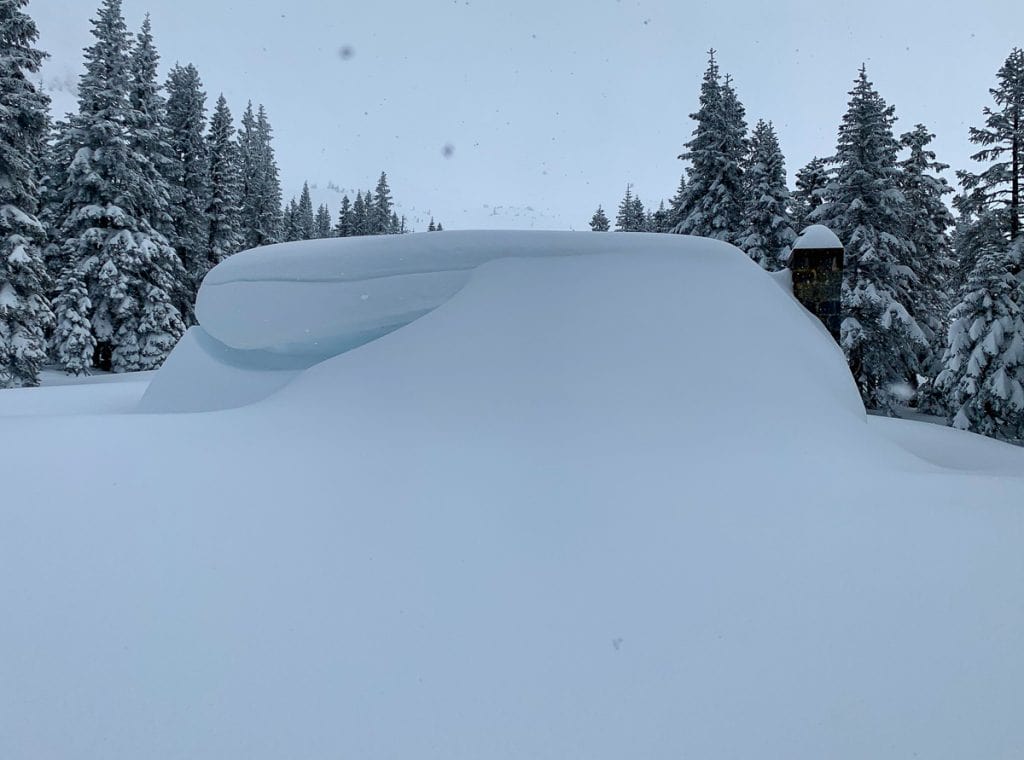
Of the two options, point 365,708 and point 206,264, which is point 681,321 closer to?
point 365,708

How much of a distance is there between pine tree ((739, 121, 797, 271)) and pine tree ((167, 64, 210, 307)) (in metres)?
22.3

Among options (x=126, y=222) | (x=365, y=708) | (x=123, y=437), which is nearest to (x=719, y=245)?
(x=365, y=708)

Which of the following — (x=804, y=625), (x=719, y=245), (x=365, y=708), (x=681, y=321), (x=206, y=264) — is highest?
(x=206, y=264)

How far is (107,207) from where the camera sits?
63.7 feet

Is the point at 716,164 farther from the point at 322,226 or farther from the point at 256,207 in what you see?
the point at 322,226

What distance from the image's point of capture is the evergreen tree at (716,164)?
19.5 metres

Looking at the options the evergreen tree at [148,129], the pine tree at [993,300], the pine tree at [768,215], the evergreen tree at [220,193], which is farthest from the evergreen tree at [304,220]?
the pine tree at [993,300]

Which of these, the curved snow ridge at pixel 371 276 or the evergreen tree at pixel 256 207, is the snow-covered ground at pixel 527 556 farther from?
the evergreen tree at pixel 256 207

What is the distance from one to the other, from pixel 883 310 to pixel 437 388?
16.2m

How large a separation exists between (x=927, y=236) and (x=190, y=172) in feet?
100

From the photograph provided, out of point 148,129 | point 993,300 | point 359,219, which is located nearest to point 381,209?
point 359,219

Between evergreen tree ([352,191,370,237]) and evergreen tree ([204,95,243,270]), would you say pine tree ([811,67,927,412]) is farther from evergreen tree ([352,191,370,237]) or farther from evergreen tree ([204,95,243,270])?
evergreen tree ([352,191,370,237])

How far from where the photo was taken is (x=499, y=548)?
8.88 feet

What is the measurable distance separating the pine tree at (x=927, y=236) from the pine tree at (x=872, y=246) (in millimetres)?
2462
